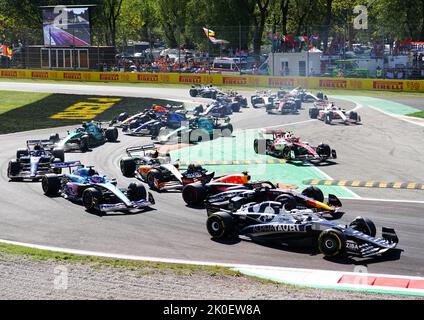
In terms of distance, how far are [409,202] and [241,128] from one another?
1620 cm

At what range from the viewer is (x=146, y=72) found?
201 ft

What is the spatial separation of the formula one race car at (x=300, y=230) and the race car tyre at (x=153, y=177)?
5.14m

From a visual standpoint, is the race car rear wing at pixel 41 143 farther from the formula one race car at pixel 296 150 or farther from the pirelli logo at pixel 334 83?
the pirelli logo at pixel 334 83

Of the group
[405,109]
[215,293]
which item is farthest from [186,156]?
[405,109]

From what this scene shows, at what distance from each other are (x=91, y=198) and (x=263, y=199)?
A: 4.65 meters

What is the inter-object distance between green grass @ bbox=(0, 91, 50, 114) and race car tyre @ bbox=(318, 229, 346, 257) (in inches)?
1325

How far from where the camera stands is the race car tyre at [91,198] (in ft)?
58.3

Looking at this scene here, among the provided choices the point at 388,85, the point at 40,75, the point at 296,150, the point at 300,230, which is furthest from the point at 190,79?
the point at 300,230

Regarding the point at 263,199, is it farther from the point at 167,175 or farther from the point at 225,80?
the point at 225,80

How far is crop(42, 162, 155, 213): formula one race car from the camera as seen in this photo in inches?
700

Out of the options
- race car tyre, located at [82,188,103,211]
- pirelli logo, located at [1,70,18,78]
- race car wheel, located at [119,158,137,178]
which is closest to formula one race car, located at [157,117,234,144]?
race car wheel, located at [119,158,137,178]

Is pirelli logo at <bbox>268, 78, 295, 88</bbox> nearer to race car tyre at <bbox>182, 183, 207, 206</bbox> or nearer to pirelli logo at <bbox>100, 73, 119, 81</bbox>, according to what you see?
pirelli logo at <bbox>100, 73, 119, 81</bbox>

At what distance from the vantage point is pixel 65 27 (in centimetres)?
6225
